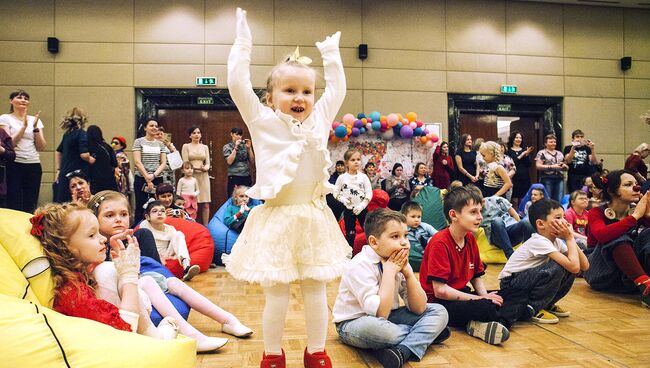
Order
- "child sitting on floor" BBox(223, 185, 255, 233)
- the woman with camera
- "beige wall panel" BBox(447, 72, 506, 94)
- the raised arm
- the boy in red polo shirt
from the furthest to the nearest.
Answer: "beige wall panel" BBox(447, 72, 506, 94), the woman with camera, "child sitting on floor" BBox(223, 185, 255, 233), the boy in red polo shirt, the raised arm

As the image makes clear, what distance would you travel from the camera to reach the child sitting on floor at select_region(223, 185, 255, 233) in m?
4.72

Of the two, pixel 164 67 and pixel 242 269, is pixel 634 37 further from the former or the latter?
pixel 242 269

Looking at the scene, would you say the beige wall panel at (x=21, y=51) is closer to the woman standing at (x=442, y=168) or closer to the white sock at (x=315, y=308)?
the woman standing at (x=442, y=168)

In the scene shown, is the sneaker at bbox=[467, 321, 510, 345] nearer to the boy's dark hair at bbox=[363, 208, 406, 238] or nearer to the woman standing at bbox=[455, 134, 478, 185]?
the boy's dark hair at bbox=[363, 208, 406, 238]

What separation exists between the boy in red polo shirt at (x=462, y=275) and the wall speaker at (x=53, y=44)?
6.64 m

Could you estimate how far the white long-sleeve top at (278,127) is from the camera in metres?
1.67

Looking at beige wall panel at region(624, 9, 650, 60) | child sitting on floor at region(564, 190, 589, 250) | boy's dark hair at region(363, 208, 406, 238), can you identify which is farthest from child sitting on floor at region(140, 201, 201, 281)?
beige wall panel at region(624, 9, 650, 60)

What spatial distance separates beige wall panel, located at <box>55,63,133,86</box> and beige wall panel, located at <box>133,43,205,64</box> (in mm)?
253

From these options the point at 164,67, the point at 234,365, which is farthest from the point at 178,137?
the point at 234,365

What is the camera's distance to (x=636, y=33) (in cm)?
819

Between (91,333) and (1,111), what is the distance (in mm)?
6982

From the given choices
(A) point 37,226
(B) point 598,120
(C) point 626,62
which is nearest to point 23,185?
(A) point 37,226

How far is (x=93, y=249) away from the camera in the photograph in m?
1.62

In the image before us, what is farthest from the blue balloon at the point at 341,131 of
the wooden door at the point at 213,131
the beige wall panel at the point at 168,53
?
the beige wall panel at the point at 168,53
